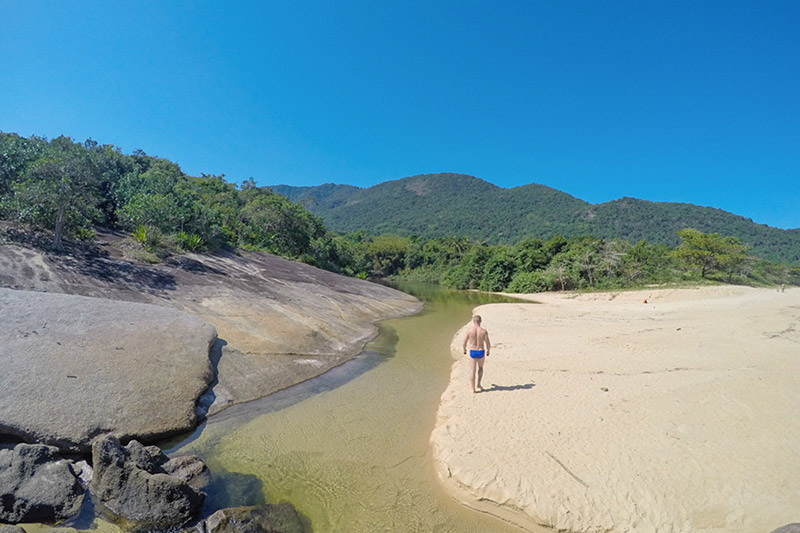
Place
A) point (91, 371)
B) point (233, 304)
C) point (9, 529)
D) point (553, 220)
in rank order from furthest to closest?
point (553, 220) → point (233, 304) → point (91, 371) → point (9, 529)

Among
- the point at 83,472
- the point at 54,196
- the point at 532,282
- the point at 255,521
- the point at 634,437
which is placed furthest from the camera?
the point at 532,282

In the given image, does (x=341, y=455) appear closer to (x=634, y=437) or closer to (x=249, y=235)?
(x=634, y=437)

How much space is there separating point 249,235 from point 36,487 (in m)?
36.4

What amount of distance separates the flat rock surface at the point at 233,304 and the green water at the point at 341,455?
1202 millimetres

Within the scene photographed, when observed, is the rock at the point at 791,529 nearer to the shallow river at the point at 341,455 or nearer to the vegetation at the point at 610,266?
the shallow river at the point at 341,455

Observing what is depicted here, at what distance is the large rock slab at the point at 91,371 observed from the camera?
664cm

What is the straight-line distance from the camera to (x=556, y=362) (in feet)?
41.7

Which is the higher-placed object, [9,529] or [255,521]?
[9,529]

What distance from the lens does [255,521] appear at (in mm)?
5082

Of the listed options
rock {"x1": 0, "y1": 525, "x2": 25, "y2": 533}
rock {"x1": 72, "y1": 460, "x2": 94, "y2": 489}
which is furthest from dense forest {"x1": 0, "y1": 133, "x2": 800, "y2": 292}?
rock {"x1": 0, "y1": 525, "x2": 25, "y2": 533}

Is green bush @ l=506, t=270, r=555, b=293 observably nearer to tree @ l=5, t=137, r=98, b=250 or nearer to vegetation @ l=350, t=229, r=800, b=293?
vegetation @ l=350, t=229, r=800, b=293

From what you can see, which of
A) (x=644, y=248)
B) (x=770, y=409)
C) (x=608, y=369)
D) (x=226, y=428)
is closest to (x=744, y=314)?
(x=608, y=369)

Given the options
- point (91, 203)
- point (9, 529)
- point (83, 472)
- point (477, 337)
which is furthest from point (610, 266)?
point (9, 529)

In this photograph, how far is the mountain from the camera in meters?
112
